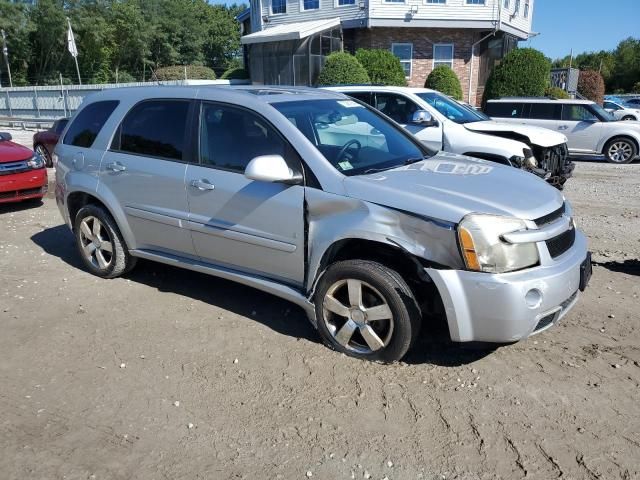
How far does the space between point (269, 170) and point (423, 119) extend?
18.3 feet

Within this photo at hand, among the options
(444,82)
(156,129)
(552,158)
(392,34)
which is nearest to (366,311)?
(156,129)

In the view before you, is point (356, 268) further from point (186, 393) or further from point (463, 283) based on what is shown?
point (186, 393)

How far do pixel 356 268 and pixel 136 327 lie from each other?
195 cm

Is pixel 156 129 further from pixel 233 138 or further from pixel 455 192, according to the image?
pixel 455 192

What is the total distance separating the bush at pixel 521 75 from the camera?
22.5m

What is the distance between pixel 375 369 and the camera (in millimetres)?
3799

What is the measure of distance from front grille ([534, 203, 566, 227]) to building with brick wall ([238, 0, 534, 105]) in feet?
76.4

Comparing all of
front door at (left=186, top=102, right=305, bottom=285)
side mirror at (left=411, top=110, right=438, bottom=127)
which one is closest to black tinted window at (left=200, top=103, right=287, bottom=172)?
front door at (left=186, top=102, right=305, bottom=285)

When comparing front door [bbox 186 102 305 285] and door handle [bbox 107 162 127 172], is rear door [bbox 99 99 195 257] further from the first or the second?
front door [bbox 186 102 305 285]

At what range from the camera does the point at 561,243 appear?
12.0ft

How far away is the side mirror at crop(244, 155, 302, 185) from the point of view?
3.82m

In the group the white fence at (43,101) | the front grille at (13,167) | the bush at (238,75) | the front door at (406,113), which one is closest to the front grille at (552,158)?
the front door at (406,113)

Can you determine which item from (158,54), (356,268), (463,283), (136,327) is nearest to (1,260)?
(136,327)

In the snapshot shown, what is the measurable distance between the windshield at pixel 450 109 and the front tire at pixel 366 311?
6.31 metres
